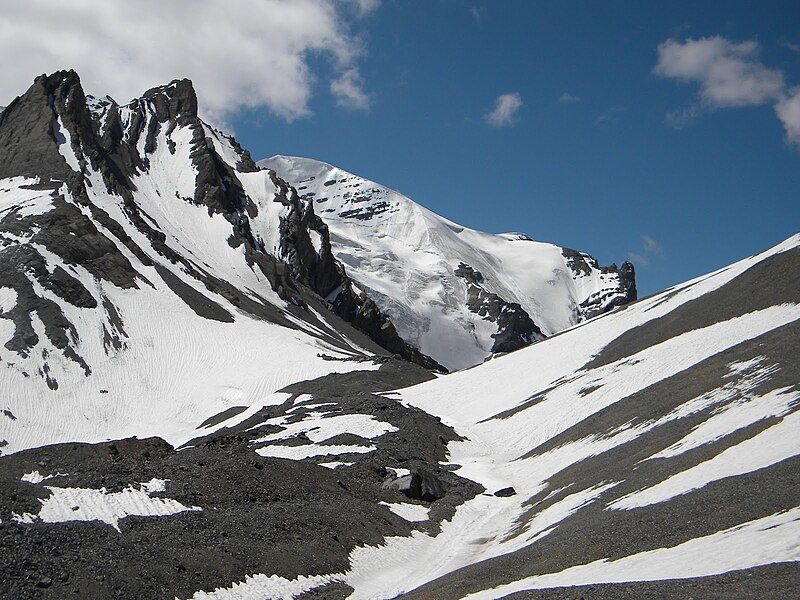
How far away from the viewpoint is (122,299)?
117 meters

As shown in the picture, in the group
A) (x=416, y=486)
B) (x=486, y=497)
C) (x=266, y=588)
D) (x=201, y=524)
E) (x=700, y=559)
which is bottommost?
(x=486, y=497)

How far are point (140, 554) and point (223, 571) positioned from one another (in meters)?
2.77

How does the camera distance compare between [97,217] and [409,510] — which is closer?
[409,510]

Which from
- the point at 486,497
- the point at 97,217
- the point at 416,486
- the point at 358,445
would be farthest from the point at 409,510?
the point at 97,217

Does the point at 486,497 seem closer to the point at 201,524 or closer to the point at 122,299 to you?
the point at 201,524

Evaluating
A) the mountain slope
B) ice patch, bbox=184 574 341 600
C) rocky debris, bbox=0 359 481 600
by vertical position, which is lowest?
ice patch, bbox=184 574 341 600

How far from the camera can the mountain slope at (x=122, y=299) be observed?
3642 inches

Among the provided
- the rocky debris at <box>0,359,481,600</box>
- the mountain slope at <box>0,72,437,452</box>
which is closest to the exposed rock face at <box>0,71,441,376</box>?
the mountain slope at <box>0,72,437,452</box>

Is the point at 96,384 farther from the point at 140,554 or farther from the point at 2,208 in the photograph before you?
the point at 140,554

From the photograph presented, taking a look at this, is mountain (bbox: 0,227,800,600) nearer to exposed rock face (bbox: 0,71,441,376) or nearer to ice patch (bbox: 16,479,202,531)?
ice patch (bbox: 16,479,202,531)

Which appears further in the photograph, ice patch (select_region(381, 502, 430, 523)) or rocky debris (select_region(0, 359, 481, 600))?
ice patch (select_region(381, 502, 430, 523))

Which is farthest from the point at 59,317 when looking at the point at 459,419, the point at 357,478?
the point at 357,478

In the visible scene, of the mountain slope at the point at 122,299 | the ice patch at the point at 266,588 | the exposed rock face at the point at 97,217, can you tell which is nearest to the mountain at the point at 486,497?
the ice patch at the point at 266,588

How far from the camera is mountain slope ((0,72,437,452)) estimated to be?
92500mm
